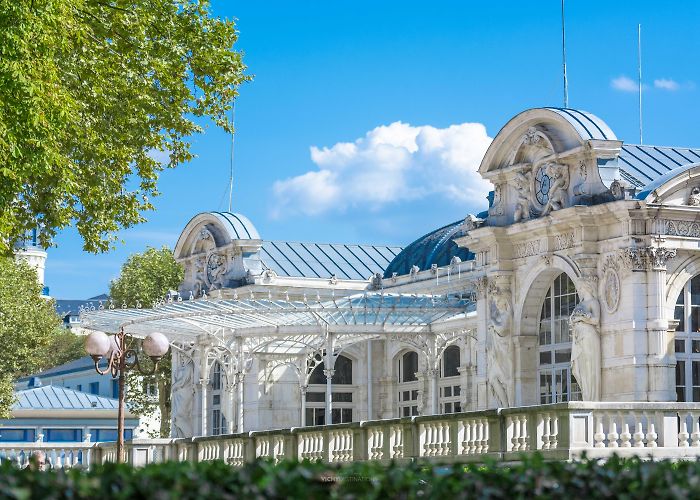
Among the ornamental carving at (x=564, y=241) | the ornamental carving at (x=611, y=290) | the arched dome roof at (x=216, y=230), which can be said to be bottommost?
the ornamental carving at (x=611, y=290)

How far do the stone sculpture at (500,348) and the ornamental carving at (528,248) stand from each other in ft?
3.61

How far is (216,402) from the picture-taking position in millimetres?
58312

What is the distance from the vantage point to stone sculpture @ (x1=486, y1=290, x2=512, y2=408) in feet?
120

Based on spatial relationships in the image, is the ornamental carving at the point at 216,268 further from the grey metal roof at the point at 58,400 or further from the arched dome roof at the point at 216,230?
the grey metal roof at the point at 58,400

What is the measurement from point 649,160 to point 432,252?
2078 cm

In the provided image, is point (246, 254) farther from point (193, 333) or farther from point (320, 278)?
point (193, 333)

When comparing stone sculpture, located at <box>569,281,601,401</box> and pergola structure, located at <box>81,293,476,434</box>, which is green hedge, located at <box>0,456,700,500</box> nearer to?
stone sculpture, located at <box>569,281,601,401</box>

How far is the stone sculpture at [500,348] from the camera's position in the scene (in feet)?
120

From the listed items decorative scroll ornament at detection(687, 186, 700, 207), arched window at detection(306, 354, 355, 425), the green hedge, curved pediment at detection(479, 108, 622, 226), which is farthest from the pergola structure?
the green hedge

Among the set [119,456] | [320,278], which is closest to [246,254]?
[320,278]

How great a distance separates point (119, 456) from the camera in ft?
86.5

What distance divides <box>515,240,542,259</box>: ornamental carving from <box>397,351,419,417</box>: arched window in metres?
16.6

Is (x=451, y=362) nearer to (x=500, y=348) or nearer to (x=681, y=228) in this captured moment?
(x=500, y=348)

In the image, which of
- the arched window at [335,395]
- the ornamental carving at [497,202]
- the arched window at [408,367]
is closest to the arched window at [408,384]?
the arched window at [408,367]
